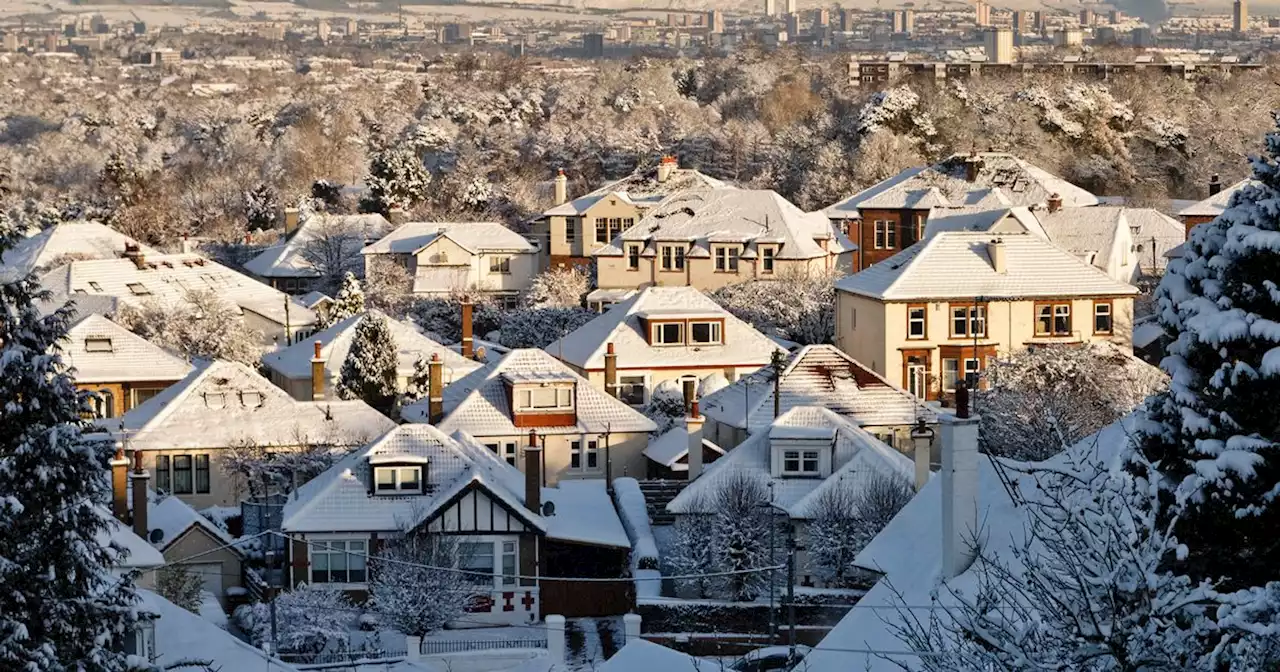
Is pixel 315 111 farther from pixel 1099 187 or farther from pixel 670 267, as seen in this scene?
pixel 670 267

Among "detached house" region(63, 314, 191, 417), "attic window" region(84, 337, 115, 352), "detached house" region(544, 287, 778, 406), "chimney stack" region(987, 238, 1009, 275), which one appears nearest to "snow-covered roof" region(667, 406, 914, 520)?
"detached house" region(544, 287, 778, 406)

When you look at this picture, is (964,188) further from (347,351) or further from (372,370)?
(372,370)

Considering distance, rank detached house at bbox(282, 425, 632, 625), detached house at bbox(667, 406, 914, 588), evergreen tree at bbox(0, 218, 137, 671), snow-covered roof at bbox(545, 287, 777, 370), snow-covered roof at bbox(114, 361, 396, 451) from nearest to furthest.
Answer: evergreen tree at bbox(0, 218, 137, 671), detached house at bbox(282, 425, 632, 625), detached house at bbox(667, 406, 914, 588), snow-covered roof at bbox(114, 361, 396, 451), snow-covered roof at bbox(545, 287, 777, 370)

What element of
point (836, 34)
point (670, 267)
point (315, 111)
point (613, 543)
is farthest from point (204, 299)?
point (836, 34)

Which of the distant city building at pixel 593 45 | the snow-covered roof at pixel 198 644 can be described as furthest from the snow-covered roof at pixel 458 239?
the distant city building at pixel 593 45

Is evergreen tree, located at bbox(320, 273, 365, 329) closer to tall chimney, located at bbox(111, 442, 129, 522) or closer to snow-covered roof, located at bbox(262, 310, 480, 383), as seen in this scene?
snow-covered roof, located at bbox(262, 310, 480, 383)

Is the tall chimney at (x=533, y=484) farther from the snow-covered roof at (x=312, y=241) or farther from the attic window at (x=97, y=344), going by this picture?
the snow-covered roof at (x=312, y=241)
